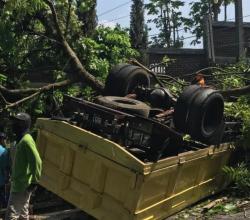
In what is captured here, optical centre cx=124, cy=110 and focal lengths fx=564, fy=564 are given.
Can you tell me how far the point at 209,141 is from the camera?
7422 mm

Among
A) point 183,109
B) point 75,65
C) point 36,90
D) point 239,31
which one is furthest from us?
point 239,31

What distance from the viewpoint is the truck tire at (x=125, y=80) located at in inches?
340

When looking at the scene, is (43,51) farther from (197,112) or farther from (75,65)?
(197,112)

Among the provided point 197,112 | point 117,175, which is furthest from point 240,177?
point 117,175

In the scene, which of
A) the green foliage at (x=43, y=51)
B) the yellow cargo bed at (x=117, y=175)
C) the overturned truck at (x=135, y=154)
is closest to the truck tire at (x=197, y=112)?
the overturned truck at (x=135, y=154)

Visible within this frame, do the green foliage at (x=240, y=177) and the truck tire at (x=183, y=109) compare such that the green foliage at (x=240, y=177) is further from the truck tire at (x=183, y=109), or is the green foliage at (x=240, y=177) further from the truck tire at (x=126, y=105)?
the truck tire at (x=126, y=105)

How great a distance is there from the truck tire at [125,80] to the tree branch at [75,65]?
3.95ft

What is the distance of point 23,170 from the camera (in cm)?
617

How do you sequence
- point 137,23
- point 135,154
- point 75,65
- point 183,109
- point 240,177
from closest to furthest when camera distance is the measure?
point 135,154, point 183,109, point 240,177, point 75,65, point 137,23

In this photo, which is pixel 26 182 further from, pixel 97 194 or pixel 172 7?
pixel 172 7

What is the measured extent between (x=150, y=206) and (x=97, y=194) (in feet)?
2.11

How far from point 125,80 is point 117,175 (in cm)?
264

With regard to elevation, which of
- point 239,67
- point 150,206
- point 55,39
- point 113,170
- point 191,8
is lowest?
point 150,206

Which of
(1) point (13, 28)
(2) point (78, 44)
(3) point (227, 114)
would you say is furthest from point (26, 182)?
(2) point (78, 44)
